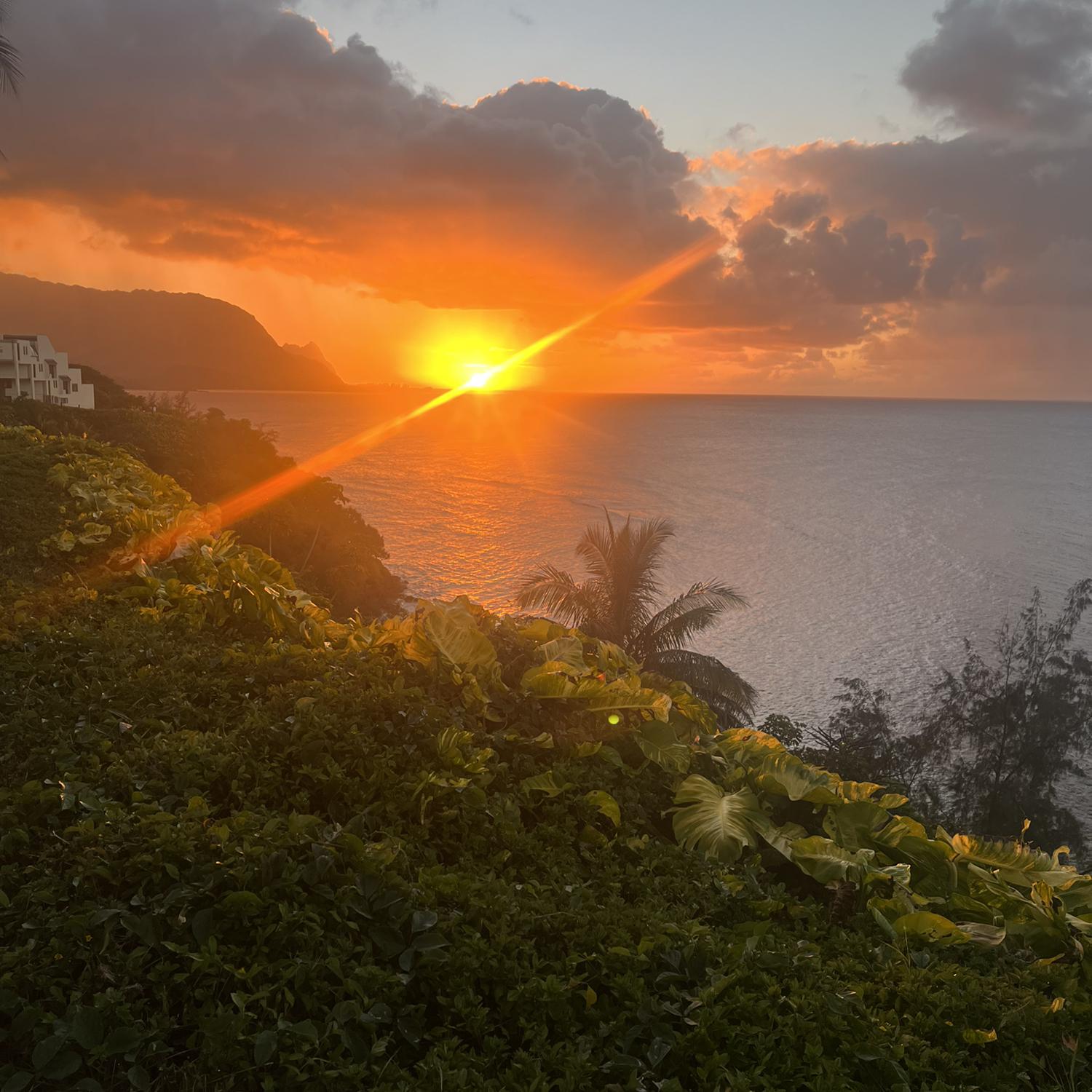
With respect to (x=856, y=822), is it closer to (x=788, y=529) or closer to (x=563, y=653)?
(x=563, y=653)

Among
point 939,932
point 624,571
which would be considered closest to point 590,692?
point 939,932

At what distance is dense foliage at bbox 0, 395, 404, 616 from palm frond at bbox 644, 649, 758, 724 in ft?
24.6

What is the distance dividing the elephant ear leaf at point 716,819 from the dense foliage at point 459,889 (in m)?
0.01

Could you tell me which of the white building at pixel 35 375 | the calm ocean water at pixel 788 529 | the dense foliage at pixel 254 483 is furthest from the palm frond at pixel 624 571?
the white building at pixel 35 375

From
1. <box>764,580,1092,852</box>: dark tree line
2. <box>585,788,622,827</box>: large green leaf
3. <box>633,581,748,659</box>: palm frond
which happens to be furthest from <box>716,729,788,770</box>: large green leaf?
<box>764,580,1092,852</box>: dark tree line

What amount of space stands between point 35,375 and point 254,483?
100ft

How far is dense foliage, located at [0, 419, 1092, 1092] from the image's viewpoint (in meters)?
2.63

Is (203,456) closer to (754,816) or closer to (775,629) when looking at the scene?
(754,816)

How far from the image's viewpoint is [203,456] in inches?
743

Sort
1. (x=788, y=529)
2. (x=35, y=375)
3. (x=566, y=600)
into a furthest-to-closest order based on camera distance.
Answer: (x=788, y=529) < (x=35, y=375) < (x=566, y=600)

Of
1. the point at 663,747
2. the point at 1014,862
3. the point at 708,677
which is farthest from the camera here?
the point at 708,677

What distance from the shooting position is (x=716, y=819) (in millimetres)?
4012

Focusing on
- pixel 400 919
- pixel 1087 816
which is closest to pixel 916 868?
pixel 400 919

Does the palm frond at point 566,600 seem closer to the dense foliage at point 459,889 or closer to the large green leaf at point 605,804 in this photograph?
the dense foliage at point 459,889
